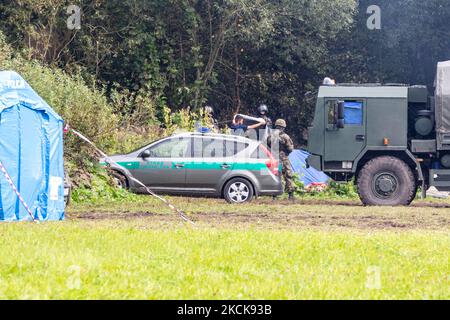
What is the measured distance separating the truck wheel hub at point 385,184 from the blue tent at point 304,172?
4.69m

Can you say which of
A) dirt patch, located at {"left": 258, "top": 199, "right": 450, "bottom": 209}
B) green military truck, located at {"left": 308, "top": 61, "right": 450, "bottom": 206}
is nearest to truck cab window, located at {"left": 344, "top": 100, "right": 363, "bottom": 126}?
green military truck, located at {"left": 308, "top": 61, "right": 450, "bottom": 206}

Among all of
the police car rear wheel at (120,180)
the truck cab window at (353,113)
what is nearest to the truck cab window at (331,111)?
the truck cab window at (353,113)

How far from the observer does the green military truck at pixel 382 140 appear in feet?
76.2

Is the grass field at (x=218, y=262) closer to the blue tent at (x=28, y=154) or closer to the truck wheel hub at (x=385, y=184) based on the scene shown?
the blue tent at (x=28, y=154)

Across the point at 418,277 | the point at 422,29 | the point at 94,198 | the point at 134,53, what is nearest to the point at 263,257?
the point at 418,277

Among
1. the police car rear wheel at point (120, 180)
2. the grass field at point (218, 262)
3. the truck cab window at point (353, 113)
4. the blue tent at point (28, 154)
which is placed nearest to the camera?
the grass field at point (218, 262)

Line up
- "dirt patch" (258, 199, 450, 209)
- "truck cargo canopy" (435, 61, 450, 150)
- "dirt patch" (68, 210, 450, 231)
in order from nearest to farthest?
"dirt patch" (68, 210, 450, 231) → "truck cargo canopy" (435, 61, 450, 150) → "dirt patch" (258, 199, 450, 209)

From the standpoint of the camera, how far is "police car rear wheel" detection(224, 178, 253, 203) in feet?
76.1

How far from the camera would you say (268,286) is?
29.7 ft

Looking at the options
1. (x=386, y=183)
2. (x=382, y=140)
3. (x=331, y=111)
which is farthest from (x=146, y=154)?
(x=386, y=183)

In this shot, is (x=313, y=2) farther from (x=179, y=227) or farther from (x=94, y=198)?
(x=179, y=227)

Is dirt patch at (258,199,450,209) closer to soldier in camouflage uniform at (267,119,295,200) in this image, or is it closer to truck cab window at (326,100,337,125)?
soldier in camouflage uniform at (267,119,295,200)

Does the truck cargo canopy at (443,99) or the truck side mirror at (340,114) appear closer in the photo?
the truck cargo canopy at (443,99)

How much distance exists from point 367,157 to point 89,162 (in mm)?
6394
